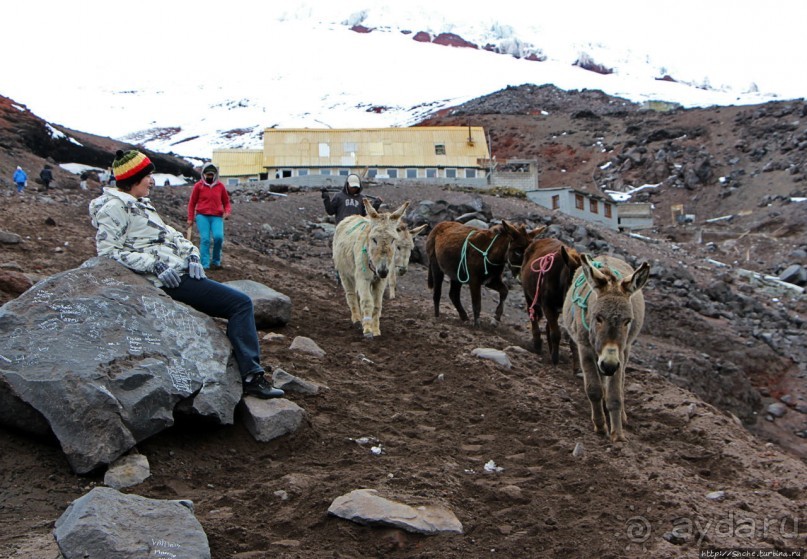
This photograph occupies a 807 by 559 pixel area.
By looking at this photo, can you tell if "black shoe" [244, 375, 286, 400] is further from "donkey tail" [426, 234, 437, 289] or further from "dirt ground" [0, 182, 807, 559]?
"donkey tail" [426, 234, 437, 289]

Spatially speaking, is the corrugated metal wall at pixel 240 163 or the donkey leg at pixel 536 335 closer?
the donkey leg at pixel 536 335

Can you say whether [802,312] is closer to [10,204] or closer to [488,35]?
[10,204]

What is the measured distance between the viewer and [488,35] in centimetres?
17888

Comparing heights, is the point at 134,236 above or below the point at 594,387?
above

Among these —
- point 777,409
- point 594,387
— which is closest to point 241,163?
point 777,409

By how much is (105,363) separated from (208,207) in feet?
26.1

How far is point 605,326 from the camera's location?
6.45 m

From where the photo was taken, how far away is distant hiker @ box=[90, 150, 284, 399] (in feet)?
20.5

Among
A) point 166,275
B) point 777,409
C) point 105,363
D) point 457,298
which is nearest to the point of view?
point 105,363

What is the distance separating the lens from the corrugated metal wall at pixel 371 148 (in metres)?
51.3

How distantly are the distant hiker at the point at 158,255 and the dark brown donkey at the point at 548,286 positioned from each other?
14.2 ft

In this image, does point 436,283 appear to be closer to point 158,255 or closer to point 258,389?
point 258,389

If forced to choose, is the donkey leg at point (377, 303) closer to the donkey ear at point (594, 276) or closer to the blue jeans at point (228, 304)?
the blue jeans at point (228, 304)

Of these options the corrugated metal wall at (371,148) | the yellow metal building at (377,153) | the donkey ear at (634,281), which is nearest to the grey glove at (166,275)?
the donkey ear at (634,281)
